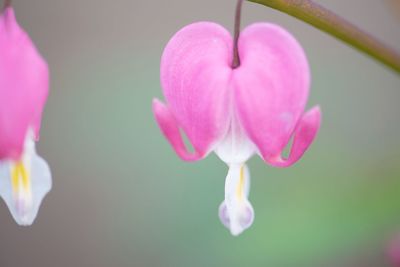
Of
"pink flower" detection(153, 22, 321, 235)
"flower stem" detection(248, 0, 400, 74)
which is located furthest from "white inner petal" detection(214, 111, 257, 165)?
"flower stem" detection(248, 0, 400, 74)

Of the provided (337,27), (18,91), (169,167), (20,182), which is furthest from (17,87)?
(169,167)

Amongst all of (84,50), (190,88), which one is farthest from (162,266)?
(190,88)

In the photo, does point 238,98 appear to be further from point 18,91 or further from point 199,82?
point 18,91

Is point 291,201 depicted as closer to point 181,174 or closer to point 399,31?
point 181,174

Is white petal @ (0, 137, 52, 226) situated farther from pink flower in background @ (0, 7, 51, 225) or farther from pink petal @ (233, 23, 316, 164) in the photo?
pink petal @ (233, 23, 316, 164)

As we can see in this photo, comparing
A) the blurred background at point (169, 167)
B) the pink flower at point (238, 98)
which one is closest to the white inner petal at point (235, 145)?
the pink flower at point (238, 98)

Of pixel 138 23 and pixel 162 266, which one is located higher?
pixel 138 23
